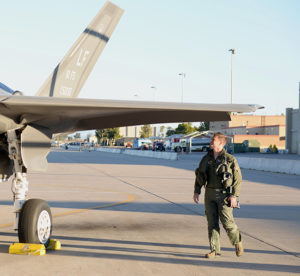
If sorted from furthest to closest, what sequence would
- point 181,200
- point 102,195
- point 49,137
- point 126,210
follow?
point 102,195
point 181,200
point 126,210
point 49,137

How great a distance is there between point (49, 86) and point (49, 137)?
2.14 m

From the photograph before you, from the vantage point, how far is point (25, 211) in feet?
20.2

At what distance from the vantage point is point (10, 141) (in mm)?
6195

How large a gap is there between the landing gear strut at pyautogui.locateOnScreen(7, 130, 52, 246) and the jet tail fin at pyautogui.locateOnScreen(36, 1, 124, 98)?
2394 mm

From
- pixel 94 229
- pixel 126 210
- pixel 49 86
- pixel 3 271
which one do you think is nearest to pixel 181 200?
pixel 126 210

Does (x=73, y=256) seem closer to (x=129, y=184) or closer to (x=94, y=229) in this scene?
(x=94, y=229)

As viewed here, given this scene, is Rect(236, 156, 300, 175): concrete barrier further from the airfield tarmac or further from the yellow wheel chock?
the yellow wheel chock

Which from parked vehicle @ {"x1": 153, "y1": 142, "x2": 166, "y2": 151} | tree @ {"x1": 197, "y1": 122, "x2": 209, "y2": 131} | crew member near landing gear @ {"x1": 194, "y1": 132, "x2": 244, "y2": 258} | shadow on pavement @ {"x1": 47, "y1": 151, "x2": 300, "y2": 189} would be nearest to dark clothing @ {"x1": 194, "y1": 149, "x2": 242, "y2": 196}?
crew member near landing gear @ {"x1": 194, "y1": 132, "x2": 244, "y2": 258}

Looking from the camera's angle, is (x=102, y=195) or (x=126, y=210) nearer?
(x=126, y=210)

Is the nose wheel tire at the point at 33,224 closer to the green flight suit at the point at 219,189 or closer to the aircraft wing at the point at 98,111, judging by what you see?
the aircraft wing at the point at 98,111

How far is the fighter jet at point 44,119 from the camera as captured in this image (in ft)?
17.0

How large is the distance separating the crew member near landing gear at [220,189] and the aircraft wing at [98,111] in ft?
2.15

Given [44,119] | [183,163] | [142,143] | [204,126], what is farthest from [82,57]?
[204,126]

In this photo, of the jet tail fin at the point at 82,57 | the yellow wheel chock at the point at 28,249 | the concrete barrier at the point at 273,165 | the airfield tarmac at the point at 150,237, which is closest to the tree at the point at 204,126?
the concrete barrier at the point at 273,165
